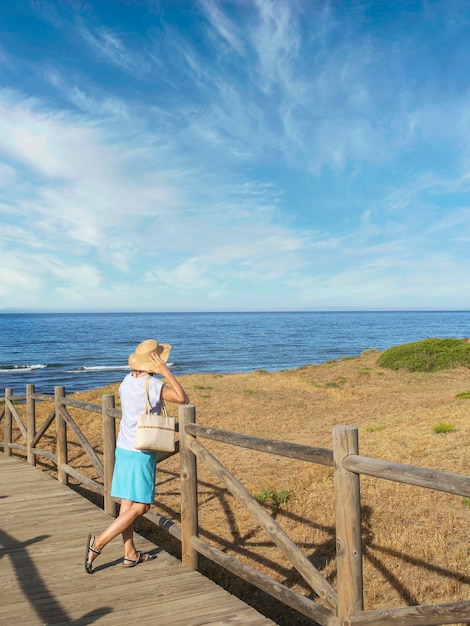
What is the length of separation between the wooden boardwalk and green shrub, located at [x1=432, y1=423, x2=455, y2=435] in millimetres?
8509

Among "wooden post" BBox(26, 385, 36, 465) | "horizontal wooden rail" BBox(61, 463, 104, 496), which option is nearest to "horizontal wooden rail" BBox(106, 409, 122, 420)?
"horizontal wooden rail" BBox(61, 463, 104, 496)

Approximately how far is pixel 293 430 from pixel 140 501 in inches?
451

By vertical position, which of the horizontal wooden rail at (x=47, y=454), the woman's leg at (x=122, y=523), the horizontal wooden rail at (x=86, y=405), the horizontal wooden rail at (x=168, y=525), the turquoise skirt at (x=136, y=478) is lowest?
the horizontal wooden rail at (x=47, y=454)

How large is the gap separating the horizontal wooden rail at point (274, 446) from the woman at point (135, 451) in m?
0.42

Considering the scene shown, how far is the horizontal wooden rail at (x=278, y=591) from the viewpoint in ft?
12.0

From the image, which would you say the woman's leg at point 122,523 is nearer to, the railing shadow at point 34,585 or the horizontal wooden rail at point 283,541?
the railing shadow at point 34,585

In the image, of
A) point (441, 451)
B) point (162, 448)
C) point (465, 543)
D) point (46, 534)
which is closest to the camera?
point (162, 448)

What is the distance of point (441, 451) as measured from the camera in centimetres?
1070

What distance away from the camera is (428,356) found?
94.3 feet

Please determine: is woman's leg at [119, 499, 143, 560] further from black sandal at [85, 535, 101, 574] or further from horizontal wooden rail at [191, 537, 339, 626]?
horizontal wooden rail at [191, 537, 339, 626]

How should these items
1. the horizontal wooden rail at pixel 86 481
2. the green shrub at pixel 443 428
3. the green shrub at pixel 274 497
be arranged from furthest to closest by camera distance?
the green shrub at pixel 443 428 < the green shrub at pixel 274 497 < the horizontal wooden rail at pixel 86 481

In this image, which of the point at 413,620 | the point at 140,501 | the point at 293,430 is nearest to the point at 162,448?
the point at 140,501

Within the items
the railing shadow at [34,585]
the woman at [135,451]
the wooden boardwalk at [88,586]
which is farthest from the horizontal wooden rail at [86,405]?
the woman at [135,451]

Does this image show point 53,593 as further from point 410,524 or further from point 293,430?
point 293,430
